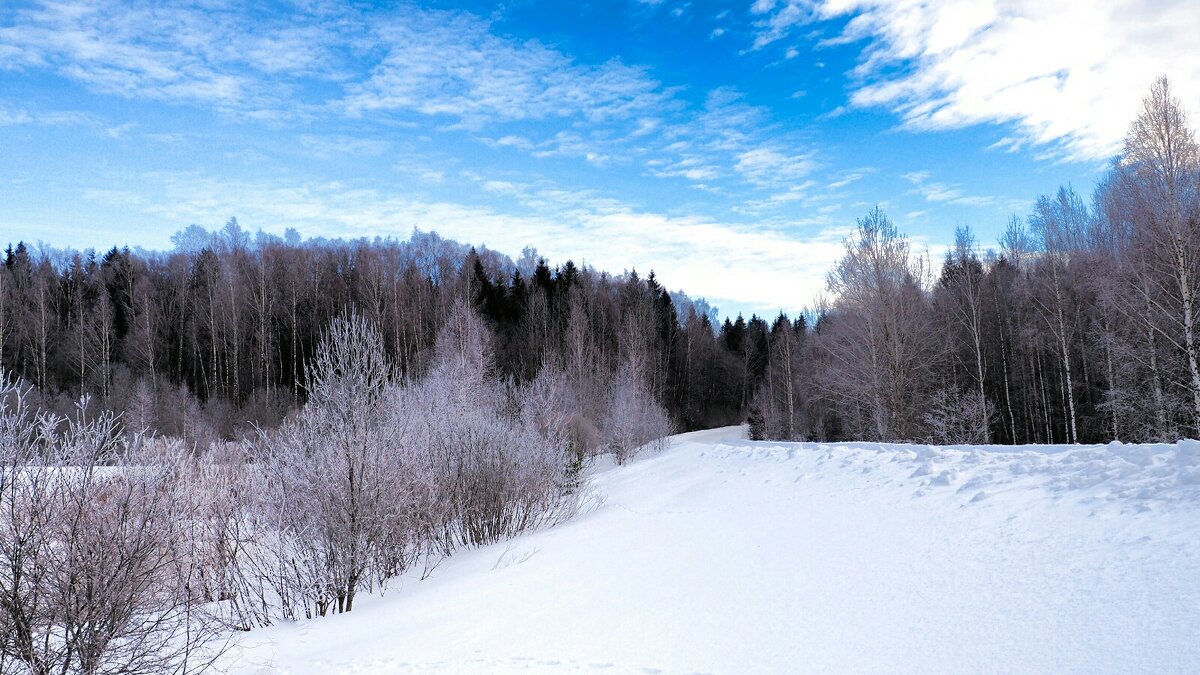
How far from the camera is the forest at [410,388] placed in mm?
6473

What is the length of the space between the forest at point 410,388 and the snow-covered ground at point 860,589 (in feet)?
Result: 4.80

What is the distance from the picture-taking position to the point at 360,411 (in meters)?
9.91

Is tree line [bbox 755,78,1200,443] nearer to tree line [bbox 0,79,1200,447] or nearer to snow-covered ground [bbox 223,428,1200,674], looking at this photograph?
tree line [bbox 0,79,1200,447]

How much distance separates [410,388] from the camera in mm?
20922

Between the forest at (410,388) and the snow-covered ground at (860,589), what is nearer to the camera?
the snow-covered ground at (860,589)

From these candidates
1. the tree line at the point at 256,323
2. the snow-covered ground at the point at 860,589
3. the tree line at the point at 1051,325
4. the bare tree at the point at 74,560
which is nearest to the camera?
the snow-covered ground at the point at 860,589

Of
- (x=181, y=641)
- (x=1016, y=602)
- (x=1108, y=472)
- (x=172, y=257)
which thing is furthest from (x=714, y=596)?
(x=172, y=257)

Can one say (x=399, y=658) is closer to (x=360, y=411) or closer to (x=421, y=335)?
(x=360, y=411)

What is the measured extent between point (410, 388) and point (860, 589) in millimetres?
16849

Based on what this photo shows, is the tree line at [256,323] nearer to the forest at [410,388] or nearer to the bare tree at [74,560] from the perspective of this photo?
the forest at [410,388]

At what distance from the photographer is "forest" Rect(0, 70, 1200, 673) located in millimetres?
6473

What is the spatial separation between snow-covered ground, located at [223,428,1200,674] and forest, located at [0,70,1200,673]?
1462mm

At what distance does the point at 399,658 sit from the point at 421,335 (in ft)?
127

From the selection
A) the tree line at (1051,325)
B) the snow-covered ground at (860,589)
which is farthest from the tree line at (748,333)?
Answer: the snow-covered ground at (860,589)
